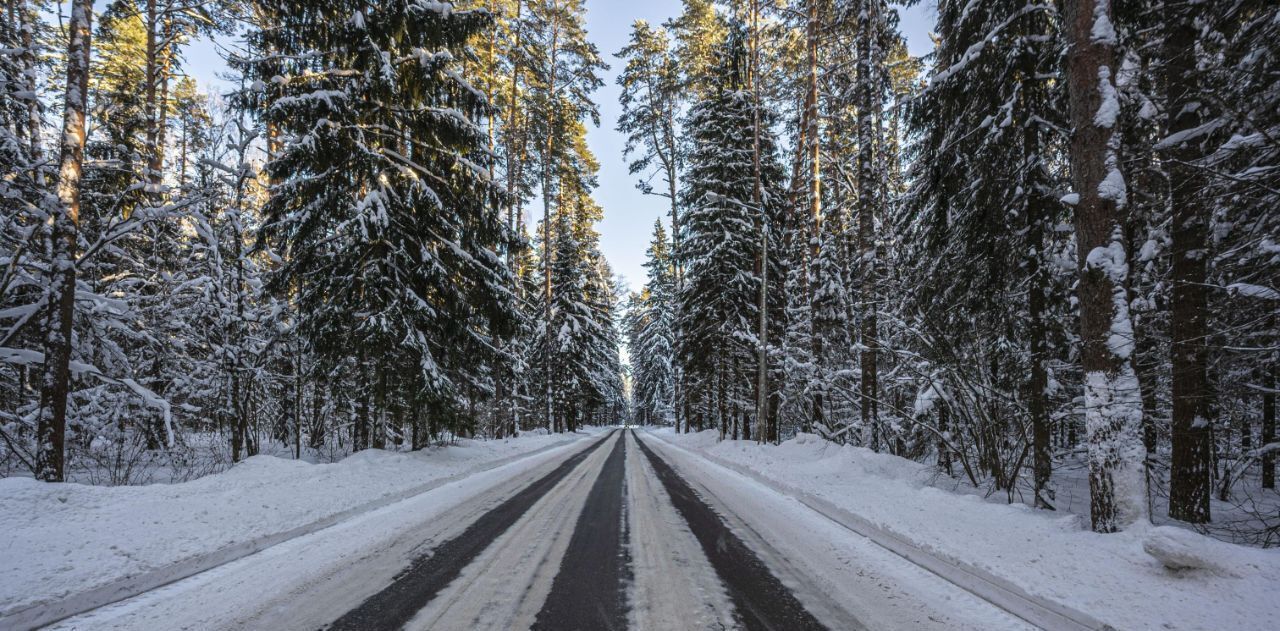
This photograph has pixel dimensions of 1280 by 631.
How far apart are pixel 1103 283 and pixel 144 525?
9417 millimetres

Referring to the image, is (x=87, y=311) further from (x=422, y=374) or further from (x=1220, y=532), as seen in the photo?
(x=1220, y=532)

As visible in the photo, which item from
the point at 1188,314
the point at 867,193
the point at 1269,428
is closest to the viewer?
the point at 1188,314

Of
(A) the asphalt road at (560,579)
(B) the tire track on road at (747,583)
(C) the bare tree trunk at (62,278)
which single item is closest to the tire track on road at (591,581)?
(A) the asphalt road at (560,579)

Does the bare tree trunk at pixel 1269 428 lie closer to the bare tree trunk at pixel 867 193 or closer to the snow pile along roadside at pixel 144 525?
the bare tree trunk at pixel 867 193

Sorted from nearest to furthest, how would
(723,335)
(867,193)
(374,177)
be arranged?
1. (374,177)
2. (867,193)
3. (723,335)

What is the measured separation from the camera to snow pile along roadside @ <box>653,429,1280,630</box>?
9.34 ft

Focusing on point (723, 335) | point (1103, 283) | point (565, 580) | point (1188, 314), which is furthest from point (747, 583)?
point (723, 335)

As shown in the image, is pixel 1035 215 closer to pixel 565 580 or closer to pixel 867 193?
pixel 867 193

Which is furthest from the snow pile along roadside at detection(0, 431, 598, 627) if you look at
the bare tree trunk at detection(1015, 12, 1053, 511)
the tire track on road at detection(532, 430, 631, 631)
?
the bare tree trunk at detection(1015, 12, 1053, 511)

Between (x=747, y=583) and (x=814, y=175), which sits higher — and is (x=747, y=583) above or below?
below

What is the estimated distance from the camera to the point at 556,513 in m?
6.00

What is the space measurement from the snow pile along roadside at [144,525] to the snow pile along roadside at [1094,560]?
20.4ft

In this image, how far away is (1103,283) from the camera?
4637 millimetres

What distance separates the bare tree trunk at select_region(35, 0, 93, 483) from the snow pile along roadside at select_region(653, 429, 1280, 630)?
32.5 ft
